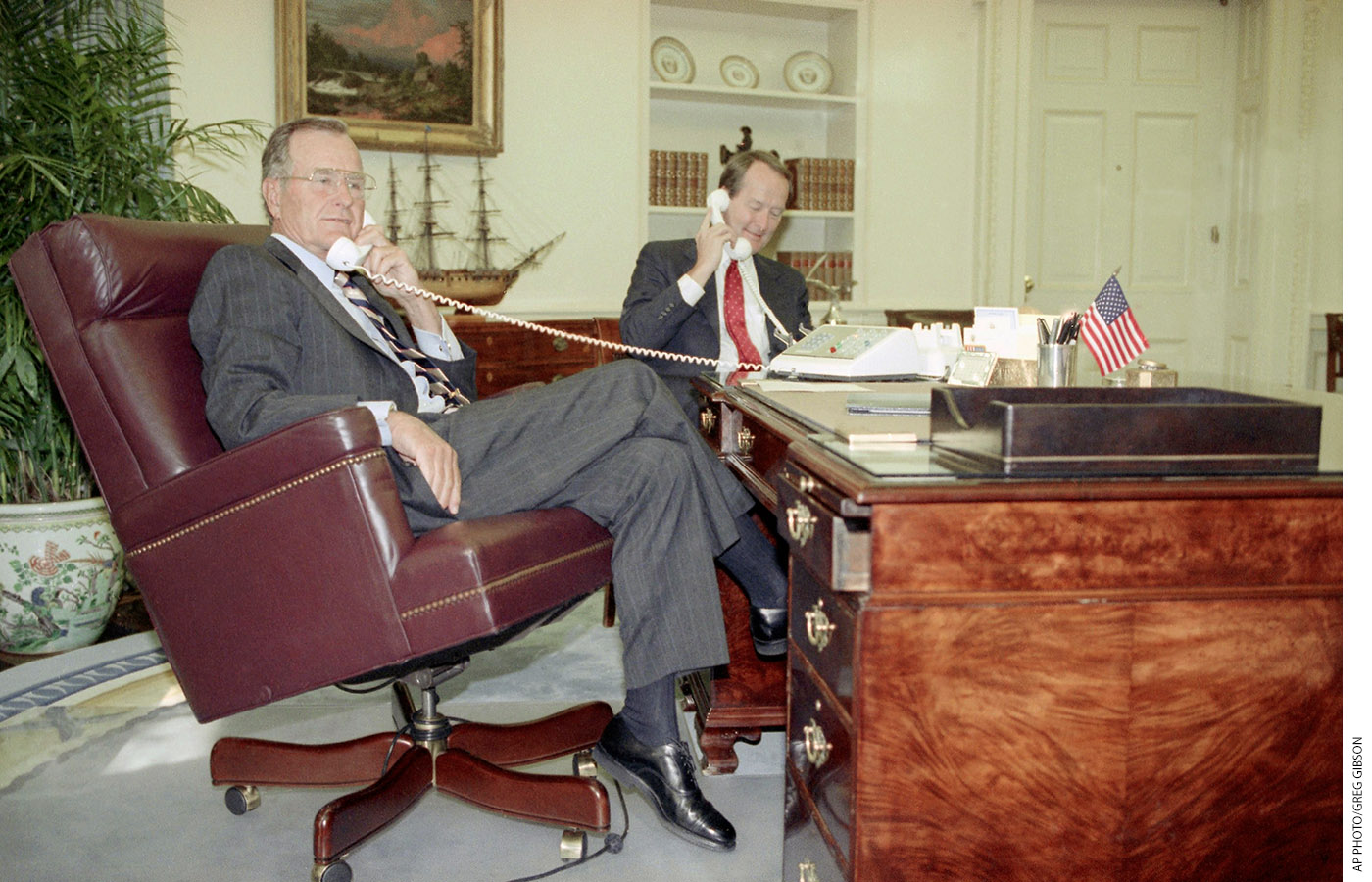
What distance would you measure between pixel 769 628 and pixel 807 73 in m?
3.95

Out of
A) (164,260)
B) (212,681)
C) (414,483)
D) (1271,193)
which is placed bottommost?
(212,681)

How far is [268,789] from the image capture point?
2363 millimetres

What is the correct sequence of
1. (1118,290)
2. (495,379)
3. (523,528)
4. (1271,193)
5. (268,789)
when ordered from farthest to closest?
1. (1271,193)
2. (495,379)
3. (268,789)
4. (1118,290)
5. (523,528)

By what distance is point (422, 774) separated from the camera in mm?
2176

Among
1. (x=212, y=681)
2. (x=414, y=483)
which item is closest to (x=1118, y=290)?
(x=414, y=483)

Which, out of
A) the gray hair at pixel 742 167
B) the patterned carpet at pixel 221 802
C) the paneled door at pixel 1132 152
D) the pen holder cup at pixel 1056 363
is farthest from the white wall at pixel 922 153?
the pen holder cup at pixel 1056 363

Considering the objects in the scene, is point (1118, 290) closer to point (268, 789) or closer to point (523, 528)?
point (523, 528)

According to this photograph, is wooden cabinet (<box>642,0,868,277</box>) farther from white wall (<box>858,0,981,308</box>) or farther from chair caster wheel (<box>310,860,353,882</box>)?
chair caster wheel (<box>310,860,353,882</box>)

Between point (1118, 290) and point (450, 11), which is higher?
point (450, 11)

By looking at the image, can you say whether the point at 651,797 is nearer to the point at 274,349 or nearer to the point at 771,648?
the point at 771,648

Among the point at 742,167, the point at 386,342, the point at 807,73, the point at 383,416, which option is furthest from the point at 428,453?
the point at 807,73

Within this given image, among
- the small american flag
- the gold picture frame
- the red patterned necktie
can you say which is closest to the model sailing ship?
the gold picture frame

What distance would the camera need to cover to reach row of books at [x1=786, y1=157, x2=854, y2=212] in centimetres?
543
